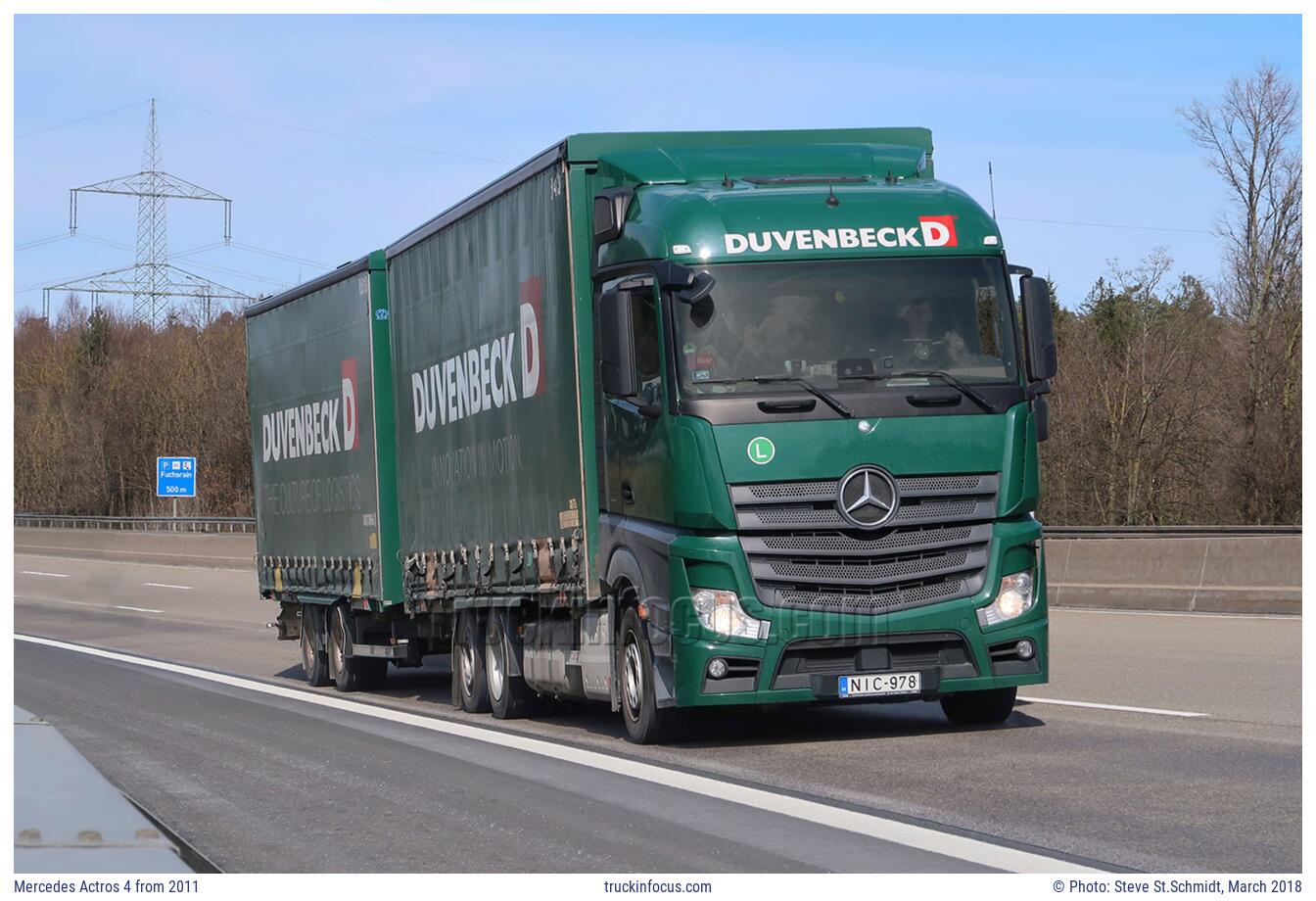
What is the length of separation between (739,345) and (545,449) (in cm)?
275

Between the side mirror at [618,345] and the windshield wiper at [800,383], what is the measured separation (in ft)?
1.39

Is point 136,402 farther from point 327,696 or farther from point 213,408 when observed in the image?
point 327,696

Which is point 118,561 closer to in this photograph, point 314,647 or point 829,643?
point 314,647

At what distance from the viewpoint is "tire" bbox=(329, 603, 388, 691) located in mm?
A: 18859

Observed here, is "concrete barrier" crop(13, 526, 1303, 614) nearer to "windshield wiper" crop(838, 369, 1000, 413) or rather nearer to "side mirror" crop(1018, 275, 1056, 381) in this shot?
"side mirror" crop(1018, 275, 1056, 381)

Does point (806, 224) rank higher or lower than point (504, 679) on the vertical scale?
higher

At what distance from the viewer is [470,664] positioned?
15.6 metres

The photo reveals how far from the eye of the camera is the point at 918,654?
11.2 m

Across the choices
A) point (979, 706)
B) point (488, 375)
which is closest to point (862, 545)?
point (979, 706)

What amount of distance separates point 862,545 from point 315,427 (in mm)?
9833

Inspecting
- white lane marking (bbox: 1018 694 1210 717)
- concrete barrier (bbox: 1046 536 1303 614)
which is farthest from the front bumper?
concrete barrier (bbox: 1046 536 1303 614)

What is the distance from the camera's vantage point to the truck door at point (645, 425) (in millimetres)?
11125

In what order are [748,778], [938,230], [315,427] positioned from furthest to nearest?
[315,427] < [938,230] < [748,778]
